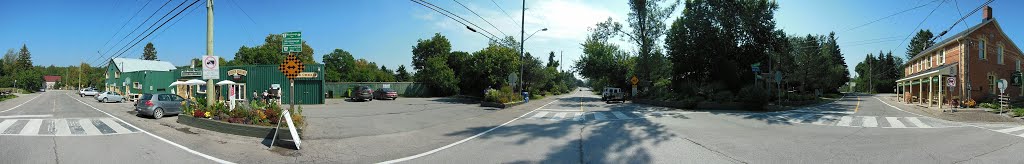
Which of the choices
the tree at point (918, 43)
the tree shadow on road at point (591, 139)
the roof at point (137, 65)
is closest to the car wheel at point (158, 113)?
the tree shadow on road at point (591, 139)

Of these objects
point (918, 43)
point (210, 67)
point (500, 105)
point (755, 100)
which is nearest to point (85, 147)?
point (210, 67)

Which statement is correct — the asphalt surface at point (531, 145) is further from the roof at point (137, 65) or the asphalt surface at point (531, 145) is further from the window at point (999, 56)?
the roof at point (137, 65)

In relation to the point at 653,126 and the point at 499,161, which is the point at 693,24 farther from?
the point at 499,161

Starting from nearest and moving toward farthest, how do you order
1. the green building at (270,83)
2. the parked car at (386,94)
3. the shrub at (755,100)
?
the shrub at (755,100), the green building at (270,83), the parked car at (386,94)

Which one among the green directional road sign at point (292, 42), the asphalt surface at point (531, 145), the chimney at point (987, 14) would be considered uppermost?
the chimney at point (987, 14)

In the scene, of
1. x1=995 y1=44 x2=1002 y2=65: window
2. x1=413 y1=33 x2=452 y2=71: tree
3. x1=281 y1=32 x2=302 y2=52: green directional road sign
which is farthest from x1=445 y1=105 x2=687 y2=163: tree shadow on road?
x1=413 y1=33 x2=452 y2=71: tree

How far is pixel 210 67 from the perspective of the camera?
13.9m

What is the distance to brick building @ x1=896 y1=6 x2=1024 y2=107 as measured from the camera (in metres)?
25.9

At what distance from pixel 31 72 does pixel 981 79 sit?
447 feet

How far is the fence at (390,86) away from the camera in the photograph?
44.7 metres

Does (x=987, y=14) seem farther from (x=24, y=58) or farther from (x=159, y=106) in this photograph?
(x=24, y=58)

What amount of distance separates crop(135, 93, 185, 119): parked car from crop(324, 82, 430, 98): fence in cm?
2571

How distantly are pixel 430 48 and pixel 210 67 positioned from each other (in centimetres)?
5942

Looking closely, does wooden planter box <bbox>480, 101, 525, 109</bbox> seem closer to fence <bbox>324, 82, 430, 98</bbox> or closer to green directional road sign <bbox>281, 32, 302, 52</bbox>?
green directional road sign <bbox>281, 32, 302, 52</bbox>
